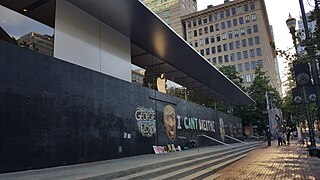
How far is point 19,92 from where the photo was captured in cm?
752

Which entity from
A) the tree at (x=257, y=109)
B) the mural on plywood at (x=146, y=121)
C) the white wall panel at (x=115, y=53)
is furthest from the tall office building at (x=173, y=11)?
the mural on plywood at (x=146, y=121)

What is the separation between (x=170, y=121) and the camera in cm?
1644

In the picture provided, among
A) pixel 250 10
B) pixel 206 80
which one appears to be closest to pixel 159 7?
pixel 250 10

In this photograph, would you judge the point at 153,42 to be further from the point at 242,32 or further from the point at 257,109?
the point at 242,32

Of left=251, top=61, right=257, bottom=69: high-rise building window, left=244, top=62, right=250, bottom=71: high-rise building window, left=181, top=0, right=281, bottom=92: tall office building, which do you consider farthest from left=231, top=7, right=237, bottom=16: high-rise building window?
left=251, top=61, right=257, bottom=69: high-rise building window

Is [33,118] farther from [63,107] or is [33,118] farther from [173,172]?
[173,172]

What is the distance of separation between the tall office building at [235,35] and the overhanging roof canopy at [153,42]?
50107 millimetres

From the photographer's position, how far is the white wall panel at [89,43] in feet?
35.3

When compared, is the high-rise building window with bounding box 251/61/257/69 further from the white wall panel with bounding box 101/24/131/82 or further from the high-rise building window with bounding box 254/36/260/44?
the white wall panel with bounding box 101/24/131/82

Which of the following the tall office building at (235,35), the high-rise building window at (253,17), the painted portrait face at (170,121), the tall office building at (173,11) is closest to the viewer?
the painted portrait face at (170,121)

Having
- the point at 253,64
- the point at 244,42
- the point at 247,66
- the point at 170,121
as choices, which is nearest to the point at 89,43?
the point at 170,121

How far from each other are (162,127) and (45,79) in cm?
828

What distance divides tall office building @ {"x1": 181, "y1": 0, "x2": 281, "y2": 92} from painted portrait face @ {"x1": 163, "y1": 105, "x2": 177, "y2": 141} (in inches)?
2296

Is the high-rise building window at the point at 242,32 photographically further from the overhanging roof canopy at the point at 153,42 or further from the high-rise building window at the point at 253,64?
the overhanging roof canopy at the point at 153,42
